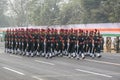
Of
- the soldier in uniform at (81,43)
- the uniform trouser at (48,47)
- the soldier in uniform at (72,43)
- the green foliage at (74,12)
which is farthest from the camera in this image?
the green foliage at (74,12)

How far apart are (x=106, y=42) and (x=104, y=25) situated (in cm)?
269

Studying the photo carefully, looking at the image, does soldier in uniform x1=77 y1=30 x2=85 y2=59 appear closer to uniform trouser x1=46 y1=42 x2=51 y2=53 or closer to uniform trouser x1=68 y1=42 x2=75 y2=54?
uniform trouser x1=68 y1=42 x2=75 y2=54

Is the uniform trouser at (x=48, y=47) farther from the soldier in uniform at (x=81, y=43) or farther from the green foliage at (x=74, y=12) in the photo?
the green foliage at (x=74, y=12)

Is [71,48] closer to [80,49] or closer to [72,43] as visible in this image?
[72,43]

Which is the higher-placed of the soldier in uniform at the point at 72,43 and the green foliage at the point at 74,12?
the green foliage at the point at 74,12

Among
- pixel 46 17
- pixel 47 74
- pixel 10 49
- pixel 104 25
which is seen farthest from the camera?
pixel 46 17

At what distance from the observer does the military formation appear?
23.2 metres

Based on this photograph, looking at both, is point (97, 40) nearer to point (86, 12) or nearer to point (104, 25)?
point (104, 25)

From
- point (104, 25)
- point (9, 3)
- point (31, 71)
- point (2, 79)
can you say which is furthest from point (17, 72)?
point (9, 3)

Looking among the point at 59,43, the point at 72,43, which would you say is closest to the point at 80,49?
the point at 72,43

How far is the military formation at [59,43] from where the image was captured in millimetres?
23250

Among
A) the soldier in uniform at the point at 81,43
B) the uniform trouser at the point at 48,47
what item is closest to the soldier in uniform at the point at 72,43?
the soldier in uniform at the point at 81,43

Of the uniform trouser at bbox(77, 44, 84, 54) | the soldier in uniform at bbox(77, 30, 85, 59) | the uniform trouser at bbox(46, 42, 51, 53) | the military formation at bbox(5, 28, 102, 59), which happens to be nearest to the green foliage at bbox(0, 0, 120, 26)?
the military formation at bbox(5, 28, 102, 59)

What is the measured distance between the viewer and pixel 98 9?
163 ft
